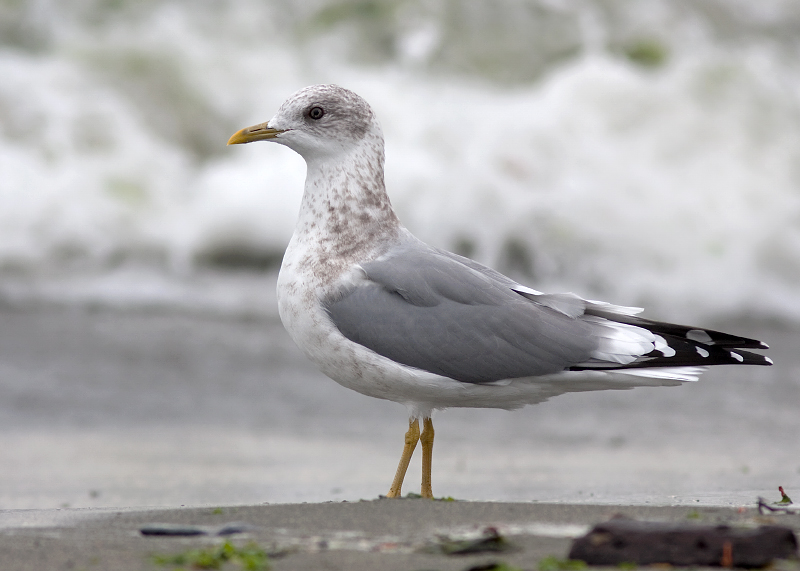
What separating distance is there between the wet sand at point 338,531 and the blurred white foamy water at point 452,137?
4600mm

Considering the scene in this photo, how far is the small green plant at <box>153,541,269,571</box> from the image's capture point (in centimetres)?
263

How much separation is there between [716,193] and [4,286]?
6.43m

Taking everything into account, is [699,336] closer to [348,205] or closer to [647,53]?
[348,205]

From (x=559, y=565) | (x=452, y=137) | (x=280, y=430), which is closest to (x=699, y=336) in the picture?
(x=559, y=565)

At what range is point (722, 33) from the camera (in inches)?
479

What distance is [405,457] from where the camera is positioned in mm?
3977

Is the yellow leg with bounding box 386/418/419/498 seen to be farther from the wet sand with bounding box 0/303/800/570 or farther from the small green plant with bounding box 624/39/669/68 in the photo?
the small green plant with bounding box 624/39/669/68

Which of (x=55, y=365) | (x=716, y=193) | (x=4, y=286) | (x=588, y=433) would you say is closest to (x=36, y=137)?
(x=4, y=286)

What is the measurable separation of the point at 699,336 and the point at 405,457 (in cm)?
120

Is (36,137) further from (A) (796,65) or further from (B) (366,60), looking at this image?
(A) (796,65)

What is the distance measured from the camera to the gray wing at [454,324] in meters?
3.93

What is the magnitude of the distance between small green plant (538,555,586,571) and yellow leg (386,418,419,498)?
4.17ft

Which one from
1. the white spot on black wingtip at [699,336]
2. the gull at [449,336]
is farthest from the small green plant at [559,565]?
the white spot on black wingtip at [699,336]

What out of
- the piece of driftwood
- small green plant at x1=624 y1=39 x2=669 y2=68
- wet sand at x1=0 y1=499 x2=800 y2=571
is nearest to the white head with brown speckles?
wet sand at x1=0 y1=499 x2=800 y2=571
